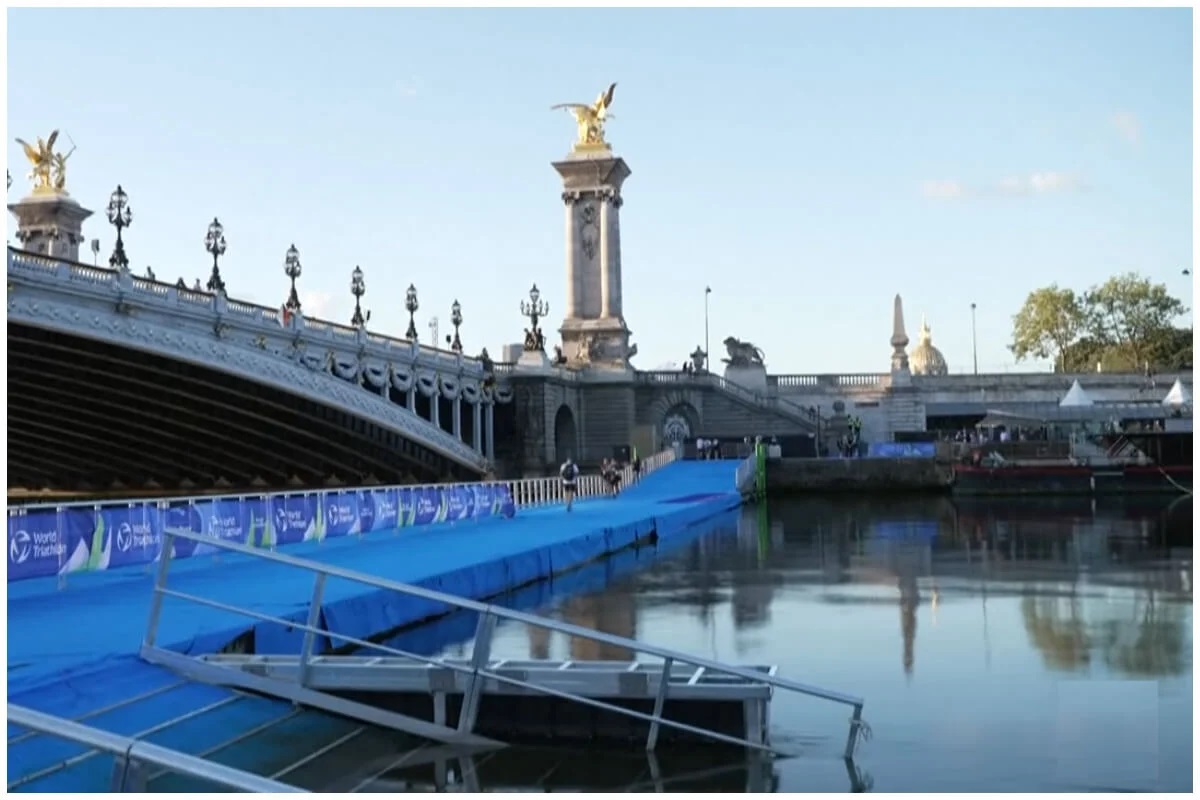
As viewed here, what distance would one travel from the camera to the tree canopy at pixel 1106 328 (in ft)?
393

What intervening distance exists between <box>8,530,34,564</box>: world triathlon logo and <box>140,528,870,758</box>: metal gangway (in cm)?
477

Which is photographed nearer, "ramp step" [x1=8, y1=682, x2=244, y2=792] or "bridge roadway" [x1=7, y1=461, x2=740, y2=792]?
"ramp step" [x1=8, y1=682, x2=244, y2=792]

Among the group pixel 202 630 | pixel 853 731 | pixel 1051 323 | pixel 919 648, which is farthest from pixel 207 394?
pixel 1051 323

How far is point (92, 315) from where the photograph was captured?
133 ft

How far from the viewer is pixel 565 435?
77.6 meters

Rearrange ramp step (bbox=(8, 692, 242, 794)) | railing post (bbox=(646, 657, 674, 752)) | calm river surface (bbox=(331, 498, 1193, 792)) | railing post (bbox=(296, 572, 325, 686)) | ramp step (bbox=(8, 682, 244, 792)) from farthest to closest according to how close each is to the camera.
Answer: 1. railing post (bbox=(296, 572, 325, 686))
2. railing post (bbox=(646, 657, 674, 752))
3. calm river surface (bbox=(331, 498, 1193, 792))
4. ramp step (bbox=(8, 682, 244, 792))
5. ramp step (bbox=(8, 692, 242, 794))

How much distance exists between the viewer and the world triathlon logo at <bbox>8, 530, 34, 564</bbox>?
17.2 metres

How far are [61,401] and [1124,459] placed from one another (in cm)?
3945

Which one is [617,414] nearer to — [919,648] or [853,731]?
[919,648]

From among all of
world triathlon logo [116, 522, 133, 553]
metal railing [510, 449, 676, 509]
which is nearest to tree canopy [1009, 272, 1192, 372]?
metal railing [510, 449, 676, 509]

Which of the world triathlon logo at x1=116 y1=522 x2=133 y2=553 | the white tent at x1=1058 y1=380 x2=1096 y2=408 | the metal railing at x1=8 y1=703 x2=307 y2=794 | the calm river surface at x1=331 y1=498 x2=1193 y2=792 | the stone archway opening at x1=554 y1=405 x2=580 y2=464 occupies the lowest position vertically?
the calm river surface at x1=331 y1=498 x2=1193 y2=792

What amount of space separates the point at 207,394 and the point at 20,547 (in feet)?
108

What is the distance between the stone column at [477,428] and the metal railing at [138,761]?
2246 inches

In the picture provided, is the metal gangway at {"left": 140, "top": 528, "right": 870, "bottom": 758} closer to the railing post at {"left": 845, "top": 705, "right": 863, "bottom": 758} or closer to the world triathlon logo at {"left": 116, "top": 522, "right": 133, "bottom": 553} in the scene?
the railing post at {"left": 845, "top": 705, "right": 863, "bottom": 758}
